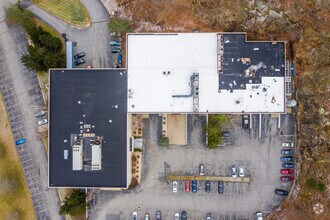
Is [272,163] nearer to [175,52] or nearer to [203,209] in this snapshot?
[203,209]

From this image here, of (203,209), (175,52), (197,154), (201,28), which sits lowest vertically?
(203,209)

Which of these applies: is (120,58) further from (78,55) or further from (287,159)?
(287,159)

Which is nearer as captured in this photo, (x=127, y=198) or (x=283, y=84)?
(x=283, y=84)

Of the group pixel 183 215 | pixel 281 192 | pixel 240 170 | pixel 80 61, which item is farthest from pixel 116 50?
pixel 281 192

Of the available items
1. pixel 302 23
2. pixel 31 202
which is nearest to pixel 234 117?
pixel 302 23

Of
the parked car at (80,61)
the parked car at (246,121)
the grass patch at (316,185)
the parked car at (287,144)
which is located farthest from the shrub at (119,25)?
the grass patch at (316,185)

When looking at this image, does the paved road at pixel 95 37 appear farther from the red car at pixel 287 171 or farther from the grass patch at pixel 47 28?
the red car at pixel 287 171
